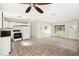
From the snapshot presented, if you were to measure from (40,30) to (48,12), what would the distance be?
1.35 feet

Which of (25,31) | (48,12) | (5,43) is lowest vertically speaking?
(5,43)

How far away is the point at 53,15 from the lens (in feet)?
5.56

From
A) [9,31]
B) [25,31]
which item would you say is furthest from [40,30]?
[9,31]

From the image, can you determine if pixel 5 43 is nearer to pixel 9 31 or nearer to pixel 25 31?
pixel 9 31

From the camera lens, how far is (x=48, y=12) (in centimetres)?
167

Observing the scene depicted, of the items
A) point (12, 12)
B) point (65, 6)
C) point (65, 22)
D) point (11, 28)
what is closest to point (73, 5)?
point (65, 6)

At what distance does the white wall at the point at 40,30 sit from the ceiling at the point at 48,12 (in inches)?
4.0

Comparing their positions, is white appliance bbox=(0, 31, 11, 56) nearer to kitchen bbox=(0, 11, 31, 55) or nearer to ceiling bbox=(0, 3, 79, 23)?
kitchen bbox=(0, 11, 31, 55)

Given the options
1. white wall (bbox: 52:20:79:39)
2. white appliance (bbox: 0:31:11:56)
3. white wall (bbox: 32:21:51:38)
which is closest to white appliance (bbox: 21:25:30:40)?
white wall (bbox: 32:21:51:38)

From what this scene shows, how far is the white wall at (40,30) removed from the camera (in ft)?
5.80

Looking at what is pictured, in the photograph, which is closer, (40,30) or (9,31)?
(9,31)

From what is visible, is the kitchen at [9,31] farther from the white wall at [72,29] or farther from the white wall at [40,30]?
the white wall at [72,29]

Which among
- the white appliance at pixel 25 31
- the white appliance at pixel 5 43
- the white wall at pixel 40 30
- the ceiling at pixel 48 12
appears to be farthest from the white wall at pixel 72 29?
the white appliance at pixel 5 43

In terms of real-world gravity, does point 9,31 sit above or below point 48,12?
below
